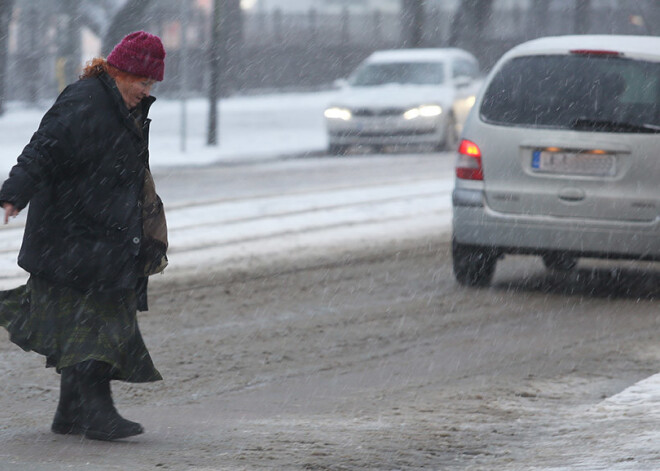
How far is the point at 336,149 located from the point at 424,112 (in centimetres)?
160

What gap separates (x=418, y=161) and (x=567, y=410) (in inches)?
593

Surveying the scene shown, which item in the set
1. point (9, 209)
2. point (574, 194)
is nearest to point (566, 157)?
point (574, 194)

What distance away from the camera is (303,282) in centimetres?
952

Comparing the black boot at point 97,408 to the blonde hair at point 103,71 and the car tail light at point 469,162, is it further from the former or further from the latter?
the car tail light at point 469,162

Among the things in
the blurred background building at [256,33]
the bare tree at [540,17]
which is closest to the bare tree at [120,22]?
the blurred background building at [256,33]

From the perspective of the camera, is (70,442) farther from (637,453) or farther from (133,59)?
(637,453)

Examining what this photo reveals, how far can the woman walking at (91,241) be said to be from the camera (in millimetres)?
5285

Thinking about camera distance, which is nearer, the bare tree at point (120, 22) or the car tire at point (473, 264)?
the car tire at point (473, 264)

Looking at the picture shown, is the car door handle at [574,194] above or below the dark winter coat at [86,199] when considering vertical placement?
below

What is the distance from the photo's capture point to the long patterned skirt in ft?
17.4

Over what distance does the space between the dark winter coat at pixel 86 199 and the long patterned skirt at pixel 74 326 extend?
7 cm

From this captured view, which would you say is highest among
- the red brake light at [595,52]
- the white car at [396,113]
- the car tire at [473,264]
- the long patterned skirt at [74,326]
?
the red brake light at [595,52]

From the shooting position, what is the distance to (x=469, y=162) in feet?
29.3

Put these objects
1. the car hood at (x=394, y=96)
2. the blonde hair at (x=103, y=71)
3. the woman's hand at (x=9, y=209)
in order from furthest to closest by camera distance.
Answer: the car hood at (x=394, y=96), the blonde hair at (x=103, y=71), the woman's hand at (x=9, y=209)
